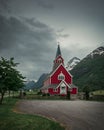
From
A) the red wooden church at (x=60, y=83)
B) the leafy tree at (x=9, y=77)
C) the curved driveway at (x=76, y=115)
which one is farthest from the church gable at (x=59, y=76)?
the curved driveway at (x=76, y=115)

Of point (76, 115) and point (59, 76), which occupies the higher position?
point (59, 76)

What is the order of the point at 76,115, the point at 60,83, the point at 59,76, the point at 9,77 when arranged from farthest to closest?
the point at 59,76
the point at 60,83
the point at 9,77
the point at 76,115

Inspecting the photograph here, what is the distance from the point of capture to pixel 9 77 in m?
26.0

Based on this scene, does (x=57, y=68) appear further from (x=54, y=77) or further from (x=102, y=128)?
(x=102, y=128)

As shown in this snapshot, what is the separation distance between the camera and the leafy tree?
2638 cm

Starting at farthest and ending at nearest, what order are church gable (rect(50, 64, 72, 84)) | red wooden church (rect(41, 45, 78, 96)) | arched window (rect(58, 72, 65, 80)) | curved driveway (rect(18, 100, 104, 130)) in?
arched window (rect(58, 72, 65, 80))
church gable (rect(50, 64, 72, 84))
red wooden church (rect(41, 45, 78, 96))
curved driveway (rect(18, 100, 104, 130))

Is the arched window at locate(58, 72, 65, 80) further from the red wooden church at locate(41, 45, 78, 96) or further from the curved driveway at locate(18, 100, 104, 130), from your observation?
the curved driveway at locate(18, 100, 104, 130)

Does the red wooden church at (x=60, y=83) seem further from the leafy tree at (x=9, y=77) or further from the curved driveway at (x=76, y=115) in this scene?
the curved driveway at (x=76, y=115)

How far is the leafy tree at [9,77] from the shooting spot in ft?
86.5

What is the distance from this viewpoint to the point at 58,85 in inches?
2372

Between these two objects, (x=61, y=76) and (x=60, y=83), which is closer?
(x=60, y=83)

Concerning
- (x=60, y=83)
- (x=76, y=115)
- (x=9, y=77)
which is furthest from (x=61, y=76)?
(x=76, y=115)

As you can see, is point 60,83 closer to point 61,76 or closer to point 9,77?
point 61,76

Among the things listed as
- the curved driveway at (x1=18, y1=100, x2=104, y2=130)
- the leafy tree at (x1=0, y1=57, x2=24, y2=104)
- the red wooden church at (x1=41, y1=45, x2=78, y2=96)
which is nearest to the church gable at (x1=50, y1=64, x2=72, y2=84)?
the red wooden church at (x1=41, y1=45, x2=78, y2=96)
